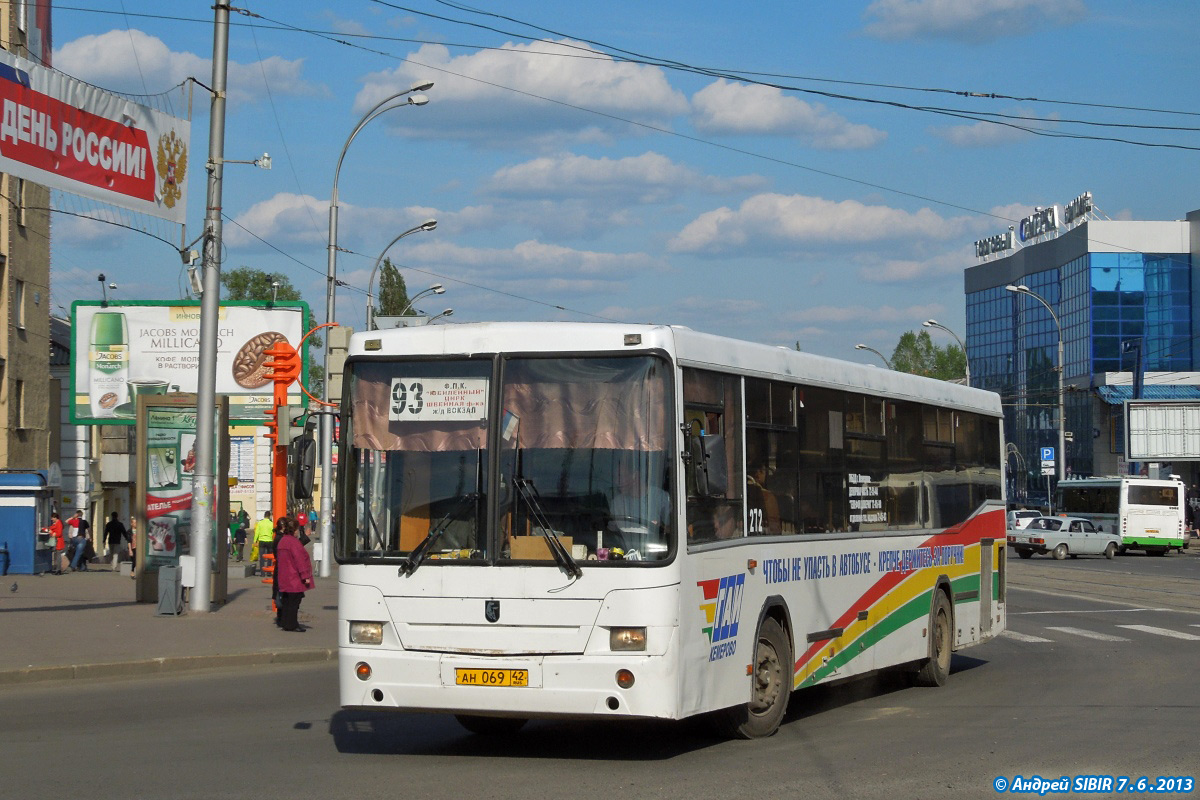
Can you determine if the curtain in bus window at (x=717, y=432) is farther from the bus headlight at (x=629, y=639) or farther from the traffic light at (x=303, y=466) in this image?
the traffic light at (x=303, y=466)

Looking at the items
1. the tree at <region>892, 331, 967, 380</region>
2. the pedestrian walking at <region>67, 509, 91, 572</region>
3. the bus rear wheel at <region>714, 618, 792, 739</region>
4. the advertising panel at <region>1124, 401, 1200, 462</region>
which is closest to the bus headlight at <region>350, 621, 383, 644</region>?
the bus rear wheel at <region>714, 618, 792, 739</region>

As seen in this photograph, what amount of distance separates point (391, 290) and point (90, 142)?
56383mm

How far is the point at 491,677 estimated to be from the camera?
9148 mm

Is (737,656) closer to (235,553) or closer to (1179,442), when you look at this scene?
(235,553)

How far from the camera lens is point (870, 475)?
1277cm

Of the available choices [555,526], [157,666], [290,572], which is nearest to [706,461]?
[555,526]

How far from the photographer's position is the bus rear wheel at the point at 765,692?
1036 centimetres

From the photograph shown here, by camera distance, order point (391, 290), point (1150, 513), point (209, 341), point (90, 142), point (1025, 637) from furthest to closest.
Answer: point (391, 290) < point (1150, 513) < point (209, 341) < point (1025, 637) < point (90, 142)

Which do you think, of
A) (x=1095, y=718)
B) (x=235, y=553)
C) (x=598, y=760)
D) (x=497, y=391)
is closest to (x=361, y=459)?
(x=497, y=391)

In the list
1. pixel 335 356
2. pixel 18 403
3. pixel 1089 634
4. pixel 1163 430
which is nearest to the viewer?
pixel 1089 634

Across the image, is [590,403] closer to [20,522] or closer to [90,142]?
[90,142]

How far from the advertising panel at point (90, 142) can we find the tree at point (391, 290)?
53.6 m

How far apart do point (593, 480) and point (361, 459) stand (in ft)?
5.30

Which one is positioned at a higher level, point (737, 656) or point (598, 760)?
point (737, 656)
